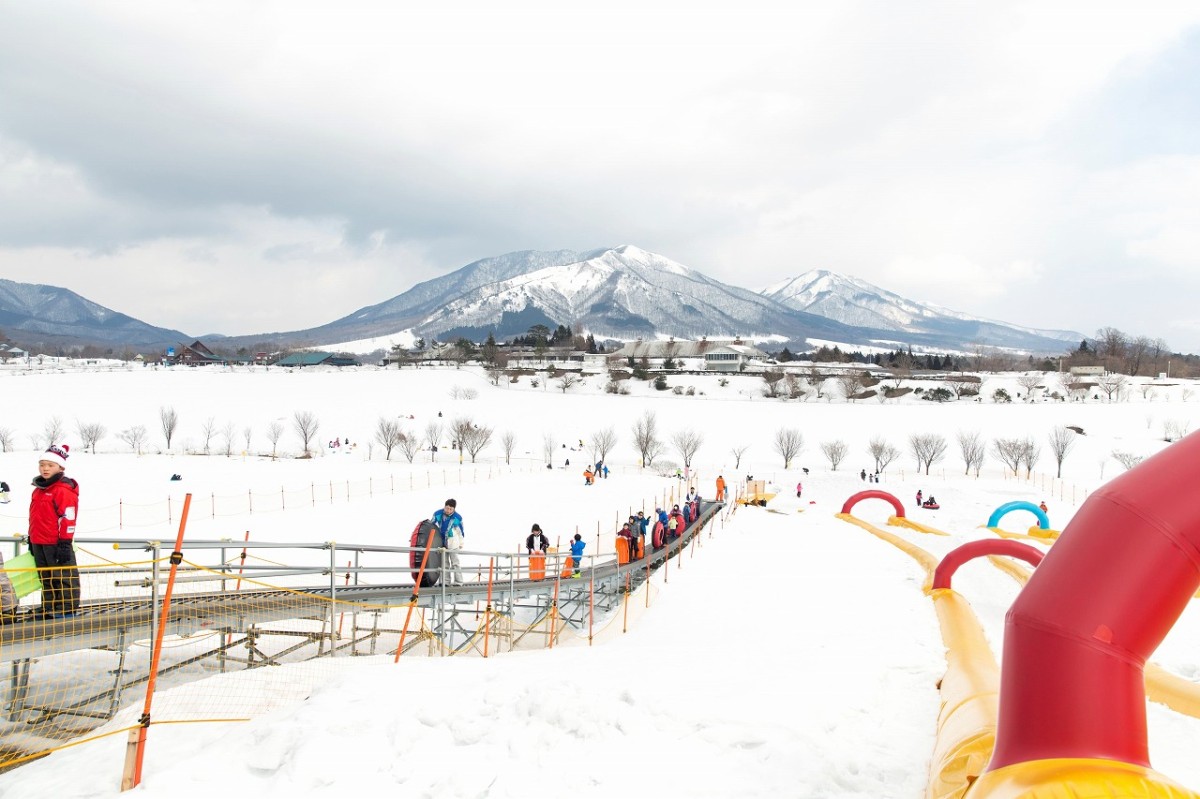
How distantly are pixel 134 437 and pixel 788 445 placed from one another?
64.1 m

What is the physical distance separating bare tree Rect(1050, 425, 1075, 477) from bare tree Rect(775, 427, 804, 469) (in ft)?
72.4

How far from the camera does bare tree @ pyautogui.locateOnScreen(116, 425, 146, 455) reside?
58.4 m

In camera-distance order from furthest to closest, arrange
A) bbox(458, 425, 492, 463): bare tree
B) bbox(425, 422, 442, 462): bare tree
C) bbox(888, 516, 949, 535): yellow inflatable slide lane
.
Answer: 1. bbox(458, 425, 492, 463): bare tree
2. bbox(425, 422, 442, 462): bare tree
3. bbox(888, 516, 949, 535): yellow inflatable slide lane

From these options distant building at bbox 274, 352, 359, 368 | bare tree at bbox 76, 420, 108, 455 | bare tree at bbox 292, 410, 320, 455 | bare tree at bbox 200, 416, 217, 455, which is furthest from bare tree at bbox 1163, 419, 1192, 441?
distant building at bbox 274, 352, 359, 368

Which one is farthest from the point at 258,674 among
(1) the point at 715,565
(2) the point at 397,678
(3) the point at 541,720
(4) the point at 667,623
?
(1) the point at 715,565

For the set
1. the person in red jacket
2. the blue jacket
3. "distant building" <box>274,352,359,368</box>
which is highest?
"distant building" <box>274,352,359,368</box>

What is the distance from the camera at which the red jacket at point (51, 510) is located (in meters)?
6.60

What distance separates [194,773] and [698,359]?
6211 inches

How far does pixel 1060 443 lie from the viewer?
195 feet

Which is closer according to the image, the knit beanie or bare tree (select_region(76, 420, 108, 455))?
the knit beanie

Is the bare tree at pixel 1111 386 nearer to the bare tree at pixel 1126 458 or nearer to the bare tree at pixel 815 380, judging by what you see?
the bare tree at pixel 815 380

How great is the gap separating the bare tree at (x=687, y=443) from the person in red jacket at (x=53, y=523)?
53467 mm

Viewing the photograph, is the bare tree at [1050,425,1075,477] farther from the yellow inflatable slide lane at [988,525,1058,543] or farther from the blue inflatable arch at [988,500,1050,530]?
the yellow inflatable slide lane at [988,525,1058,543]

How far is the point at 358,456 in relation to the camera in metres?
56.4
